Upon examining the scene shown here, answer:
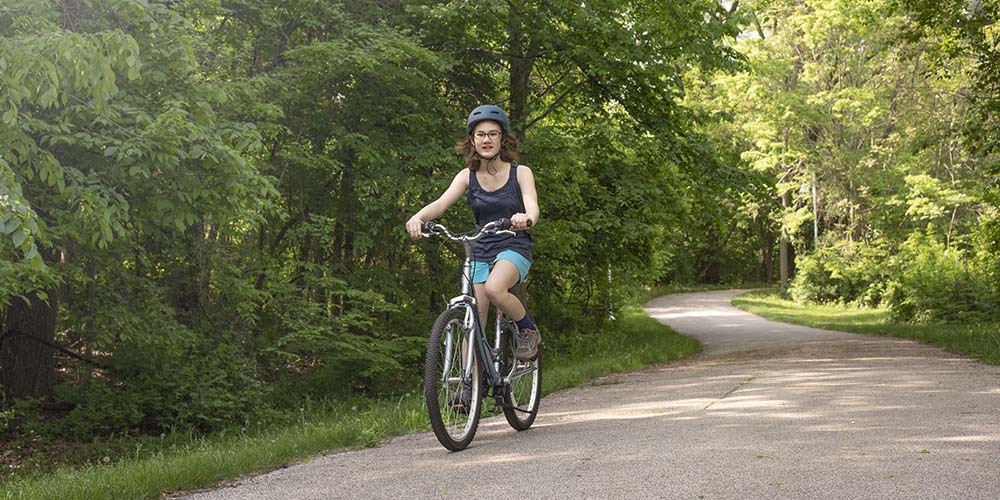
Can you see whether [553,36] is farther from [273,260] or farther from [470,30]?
[273,260]

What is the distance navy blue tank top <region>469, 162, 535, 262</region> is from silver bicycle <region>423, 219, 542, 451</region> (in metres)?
0.08

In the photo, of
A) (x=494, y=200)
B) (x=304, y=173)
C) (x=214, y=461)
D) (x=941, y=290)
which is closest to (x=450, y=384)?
(x=494, y=200)

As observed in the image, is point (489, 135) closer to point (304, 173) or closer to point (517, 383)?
point (517, 383)

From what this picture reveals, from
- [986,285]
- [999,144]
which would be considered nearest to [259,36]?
[999,144]

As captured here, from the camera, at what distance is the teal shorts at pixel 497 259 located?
598cm

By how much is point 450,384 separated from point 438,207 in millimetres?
1138

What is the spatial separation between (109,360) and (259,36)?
495cm

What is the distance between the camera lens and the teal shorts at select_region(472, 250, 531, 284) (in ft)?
19.6

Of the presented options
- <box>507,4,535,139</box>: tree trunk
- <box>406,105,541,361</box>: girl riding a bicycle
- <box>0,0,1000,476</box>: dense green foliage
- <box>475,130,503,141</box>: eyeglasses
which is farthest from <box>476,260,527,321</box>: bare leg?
<box>507,4,535,139</box>: tree trunk

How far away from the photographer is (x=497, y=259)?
599 centimetres

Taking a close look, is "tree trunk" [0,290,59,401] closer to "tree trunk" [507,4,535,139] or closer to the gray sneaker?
"tree trunk" [507,4,535,139]

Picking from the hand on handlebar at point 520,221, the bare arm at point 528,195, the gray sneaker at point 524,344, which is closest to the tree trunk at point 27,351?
the gray sneaker at point 524,344

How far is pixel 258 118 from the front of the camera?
11.7 metres

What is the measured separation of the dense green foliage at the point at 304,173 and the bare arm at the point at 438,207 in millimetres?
2509
